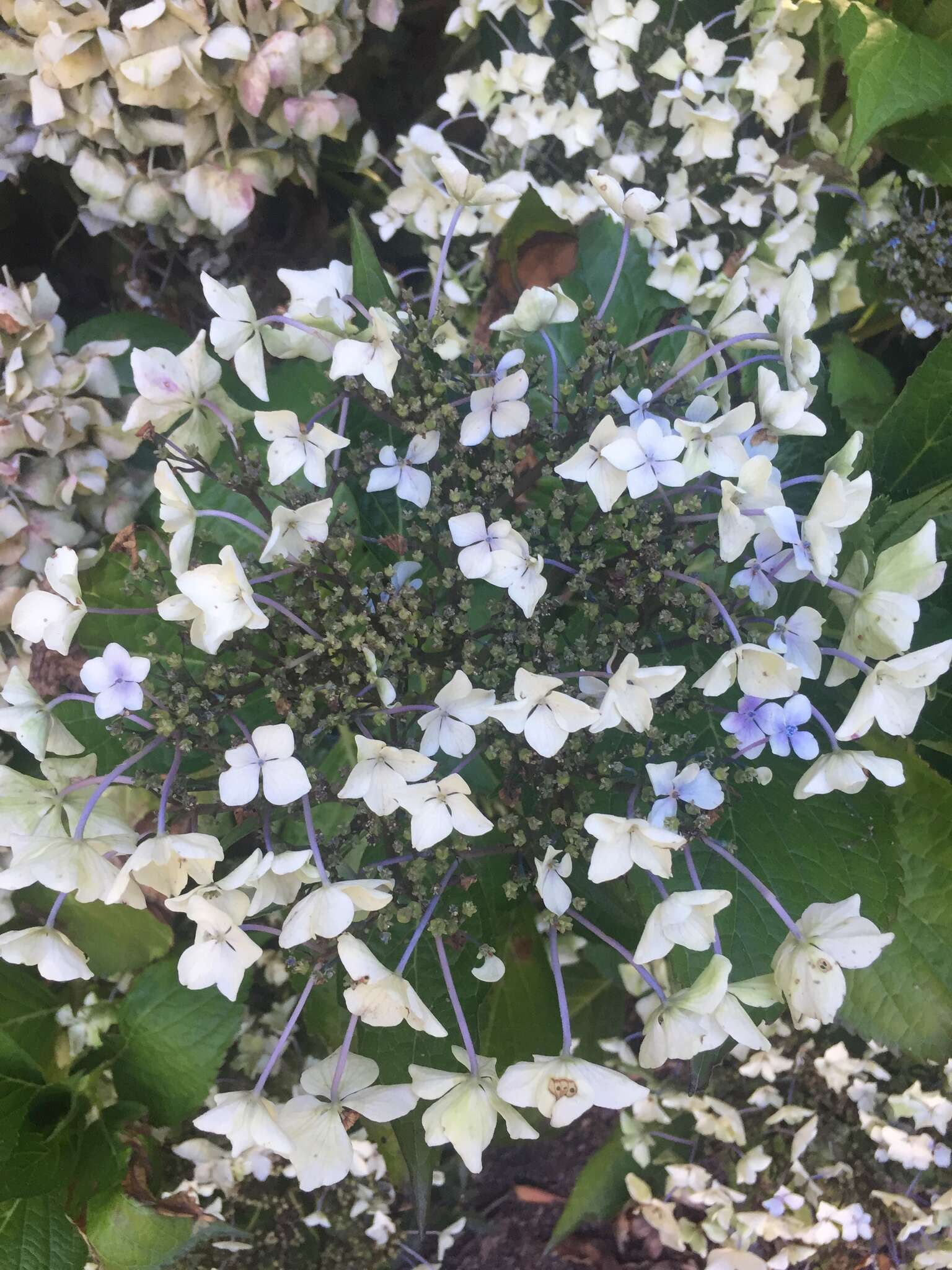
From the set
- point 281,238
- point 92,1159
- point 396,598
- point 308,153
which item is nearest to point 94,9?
point 308,153

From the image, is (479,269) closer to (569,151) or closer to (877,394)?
(569,151)

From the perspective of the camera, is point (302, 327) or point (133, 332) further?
point (133, 332)

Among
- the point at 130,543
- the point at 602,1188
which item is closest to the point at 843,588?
the point at 130,543

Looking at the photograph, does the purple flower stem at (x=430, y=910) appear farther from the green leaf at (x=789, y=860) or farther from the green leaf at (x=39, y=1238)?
the green leaf at (x=39, y=1238)

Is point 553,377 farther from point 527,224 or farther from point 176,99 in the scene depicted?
point 176,99

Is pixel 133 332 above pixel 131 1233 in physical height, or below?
above
